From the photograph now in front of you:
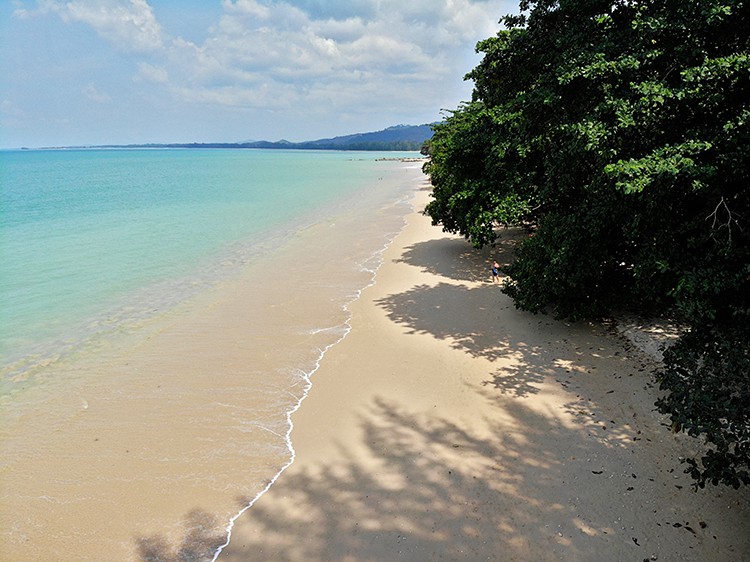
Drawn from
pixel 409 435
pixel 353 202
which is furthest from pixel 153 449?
pixel 353 202

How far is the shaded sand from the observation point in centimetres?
594

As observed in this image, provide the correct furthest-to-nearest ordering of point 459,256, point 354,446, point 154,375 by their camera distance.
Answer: point 459,256 < point 154,375 < point 354,446

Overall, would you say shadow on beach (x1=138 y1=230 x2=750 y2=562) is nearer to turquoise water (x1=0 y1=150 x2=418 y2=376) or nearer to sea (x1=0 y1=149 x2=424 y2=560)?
→ sea (x1=0 y1=149 x2=424 y2=560)

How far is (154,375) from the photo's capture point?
11.0 meters

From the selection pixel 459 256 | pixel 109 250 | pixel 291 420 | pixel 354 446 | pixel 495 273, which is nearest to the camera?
pixel 354 446

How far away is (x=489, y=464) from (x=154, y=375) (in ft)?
25.8

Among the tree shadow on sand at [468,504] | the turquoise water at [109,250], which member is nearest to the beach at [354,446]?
the tree shadow on sand at [468,504]

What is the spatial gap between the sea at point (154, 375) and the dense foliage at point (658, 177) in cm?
610

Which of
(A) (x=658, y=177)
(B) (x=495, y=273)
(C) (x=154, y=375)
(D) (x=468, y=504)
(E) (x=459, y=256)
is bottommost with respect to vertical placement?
(C) (x=154, y=375)

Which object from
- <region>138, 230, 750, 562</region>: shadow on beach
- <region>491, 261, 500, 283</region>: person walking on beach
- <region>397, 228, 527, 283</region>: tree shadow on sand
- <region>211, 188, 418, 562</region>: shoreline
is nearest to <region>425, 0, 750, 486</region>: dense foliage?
<region>138, 230, 750, 562</region>: shadow on beach

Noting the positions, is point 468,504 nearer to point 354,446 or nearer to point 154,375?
point 354,446

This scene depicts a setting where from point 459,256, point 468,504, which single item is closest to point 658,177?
point 468,504

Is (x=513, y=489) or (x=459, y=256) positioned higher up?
(x=459, y=256)

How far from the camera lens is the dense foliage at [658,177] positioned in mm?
6402
